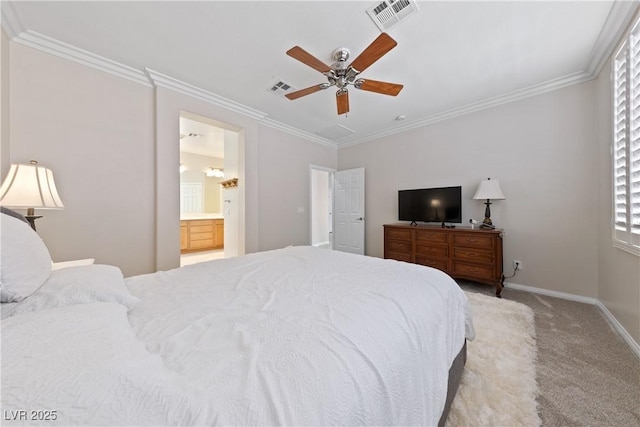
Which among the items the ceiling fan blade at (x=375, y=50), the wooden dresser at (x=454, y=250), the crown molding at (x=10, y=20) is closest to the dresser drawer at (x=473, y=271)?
the wooden dresser at (x=454, y=250)

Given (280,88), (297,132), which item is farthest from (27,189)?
(297,132)

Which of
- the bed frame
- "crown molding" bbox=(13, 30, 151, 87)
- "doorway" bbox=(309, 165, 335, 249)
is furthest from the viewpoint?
"doorway" bbox=(309, 165, 335, 249)

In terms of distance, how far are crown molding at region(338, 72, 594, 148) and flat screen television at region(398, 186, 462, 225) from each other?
1.18m

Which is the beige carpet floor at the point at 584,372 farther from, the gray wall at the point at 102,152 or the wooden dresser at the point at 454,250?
the gray wall at the point at 102,152

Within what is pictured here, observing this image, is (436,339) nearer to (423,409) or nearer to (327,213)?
(423,409)

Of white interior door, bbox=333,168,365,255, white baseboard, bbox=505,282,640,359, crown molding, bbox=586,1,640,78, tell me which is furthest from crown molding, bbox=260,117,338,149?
white baseboard, bbox=505,282,640,359

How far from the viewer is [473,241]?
3119 mm

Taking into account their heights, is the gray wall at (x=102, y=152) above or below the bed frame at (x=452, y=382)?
above

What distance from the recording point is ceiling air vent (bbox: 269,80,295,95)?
116 inches

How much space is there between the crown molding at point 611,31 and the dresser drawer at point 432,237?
7.76ft

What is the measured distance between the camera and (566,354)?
180cm

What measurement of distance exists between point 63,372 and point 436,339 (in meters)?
1.25

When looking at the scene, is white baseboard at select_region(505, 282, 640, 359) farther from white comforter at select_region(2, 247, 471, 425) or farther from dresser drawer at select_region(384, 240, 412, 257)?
white comforter at select_region(2, 247, 471, 425)

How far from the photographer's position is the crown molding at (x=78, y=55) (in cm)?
214
